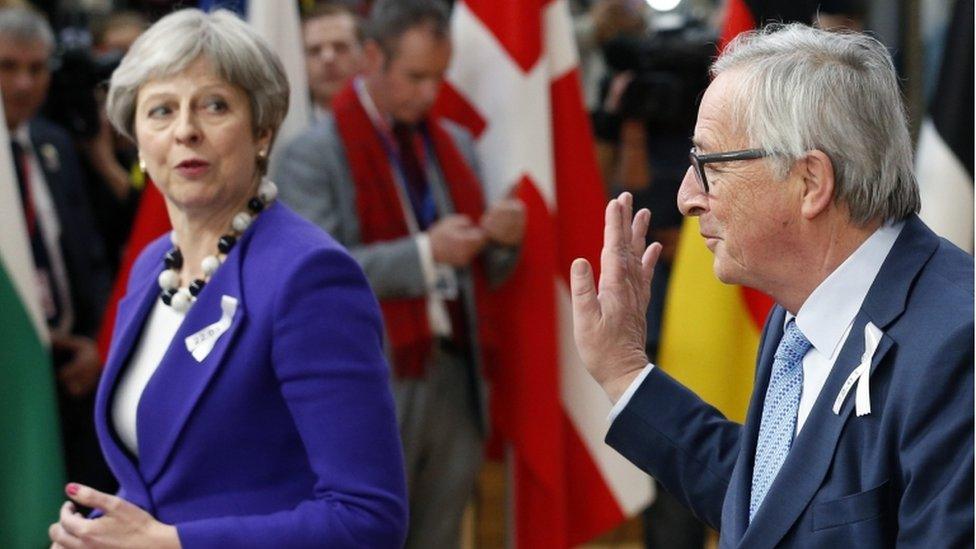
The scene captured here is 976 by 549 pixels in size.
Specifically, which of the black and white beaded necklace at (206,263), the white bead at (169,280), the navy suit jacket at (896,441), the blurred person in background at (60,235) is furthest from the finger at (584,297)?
the blurred person in background at (60,235)

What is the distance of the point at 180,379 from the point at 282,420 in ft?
0.53

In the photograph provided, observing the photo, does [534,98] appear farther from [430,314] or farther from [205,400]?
[205,400]

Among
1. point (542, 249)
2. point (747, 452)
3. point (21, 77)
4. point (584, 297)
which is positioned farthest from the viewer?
point (21, 77)

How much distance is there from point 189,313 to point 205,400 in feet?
0.50

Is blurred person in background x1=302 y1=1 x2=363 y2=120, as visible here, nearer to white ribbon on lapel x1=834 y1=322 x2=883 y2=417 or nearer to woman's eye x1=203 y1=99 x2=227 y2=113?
woman's eye x1=203 y1=99 x2=227 y2=113

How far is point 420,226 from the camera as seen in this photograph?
13.1 ft

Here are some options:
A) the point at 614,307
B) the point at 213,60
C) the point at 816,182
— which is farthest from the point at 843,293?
the point at 213,60

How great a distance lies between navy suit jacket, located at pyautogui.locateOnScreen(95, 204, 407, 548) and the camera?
2152 millimetres

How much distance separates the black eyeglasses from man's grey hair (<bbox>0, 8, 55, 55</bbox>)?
2.85 metres

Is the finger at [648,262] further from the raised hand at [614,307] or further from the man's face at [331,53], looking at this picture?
the man's face at [331,53]

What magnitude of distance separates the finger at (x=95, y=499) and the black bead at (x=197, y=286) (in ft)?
1.16

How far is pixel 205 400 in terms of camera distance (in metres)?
2.21

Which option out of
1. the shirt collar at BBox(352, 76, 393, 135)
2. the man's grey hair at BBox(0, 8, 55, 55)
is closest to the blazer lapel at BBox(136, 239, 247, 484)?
the shirt collar at BBox(352, 76, 393, 135)

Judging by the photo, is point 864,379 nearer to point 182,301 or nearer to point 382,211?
point 182,301
